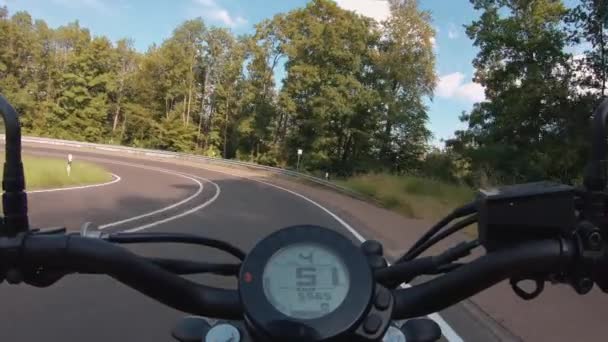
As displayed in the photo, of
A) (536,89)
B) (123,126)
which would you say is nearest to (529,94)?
(536,89)

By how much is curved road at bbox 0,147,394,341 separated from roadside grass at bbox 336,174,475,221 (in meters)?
3.63

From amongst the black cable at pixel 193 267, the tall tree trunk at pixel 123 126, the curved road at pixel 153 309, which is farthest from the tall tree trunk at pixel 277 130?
the black cable at pixel 193 267

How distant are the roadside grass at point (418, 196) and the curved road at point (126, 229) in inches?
143

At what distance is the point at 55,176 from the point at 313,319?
73.7ft

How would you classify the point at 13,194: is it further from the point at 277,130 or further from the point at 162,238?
the point at 277,130

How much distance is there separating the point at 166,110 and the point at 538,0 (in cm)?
4955

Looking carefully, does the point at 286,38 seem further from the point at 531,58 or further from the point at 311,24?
the point at 531,58

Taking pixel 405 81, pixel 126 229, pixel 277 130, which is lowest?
pixel 126 229

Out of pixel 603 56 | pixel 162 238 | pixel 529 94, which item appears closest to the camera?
pixel 162 238

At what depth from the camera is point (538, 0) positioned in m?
27.4

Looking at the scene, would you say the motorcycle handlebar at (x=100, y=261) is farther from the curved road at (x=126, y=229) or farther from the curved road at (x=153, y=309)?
the curved road at (x=126, y=229)

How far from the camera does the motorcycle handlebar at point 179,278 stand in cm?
146

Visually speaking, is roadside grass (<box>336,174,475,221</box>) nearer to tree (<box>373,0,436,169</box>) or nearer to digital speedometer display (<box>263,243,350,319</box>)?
digital speedometer display (<box>263,243,350,319</box>)

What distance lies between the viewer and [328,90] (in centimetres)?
5044
